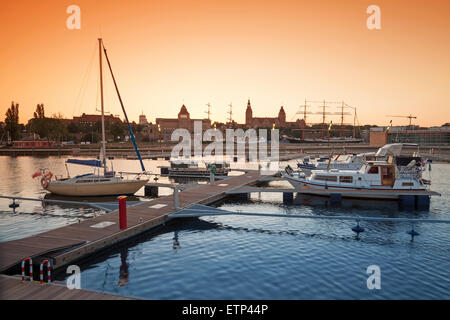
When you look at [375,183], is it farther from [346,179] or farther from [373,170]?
[346,179]

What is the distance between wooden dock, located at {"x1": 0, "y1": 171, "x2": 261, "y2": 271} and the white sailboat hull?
9051mm

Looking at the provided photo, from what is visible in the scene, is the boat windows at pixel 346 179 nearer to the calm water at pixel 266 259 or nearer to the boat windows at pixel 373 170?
the boat windows at pixel 373 170

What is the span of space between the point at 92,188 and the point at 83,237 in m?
17.0

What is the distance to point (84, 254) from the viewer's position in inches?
597

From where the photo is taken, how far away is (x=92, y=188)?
1265 inches

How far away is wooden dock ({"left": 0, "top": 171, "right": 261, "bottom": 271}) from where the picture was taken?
1396cm

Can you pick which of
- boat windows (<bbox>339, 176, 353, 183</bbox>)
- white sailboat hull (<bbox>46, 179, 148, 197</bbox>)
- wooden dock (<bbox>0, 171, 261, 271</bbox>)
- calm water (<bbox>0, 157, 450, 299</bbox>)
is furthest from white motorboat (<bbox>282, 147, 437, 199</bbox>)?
white sailboat hull (<bbox>46, 179, 148, 197</bbox>)

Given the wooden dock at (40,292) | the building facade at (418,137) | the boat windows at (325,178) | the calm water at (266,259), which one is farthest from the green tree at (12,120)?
the building facade at (418,137)

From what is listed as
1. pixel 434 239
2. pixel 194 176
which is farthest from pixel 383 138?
pixel 434 239

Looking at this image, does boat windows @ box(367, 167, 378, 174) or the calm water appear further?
boat windows @ box(367, 167, 378, 174)

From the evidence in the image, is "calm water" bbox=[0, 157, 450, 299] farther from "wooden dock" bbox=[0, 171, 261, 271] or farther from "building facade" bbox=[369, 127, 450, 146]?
"building facade" bbox=[369, 127, 450, 146]

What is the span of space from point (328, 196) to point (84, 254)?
2397 centimetres

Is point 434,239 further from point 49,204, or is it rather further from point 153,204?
point 49,204

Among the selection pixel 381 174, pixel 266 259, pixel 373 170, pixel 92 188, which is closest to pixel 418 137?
pixel 381 174
